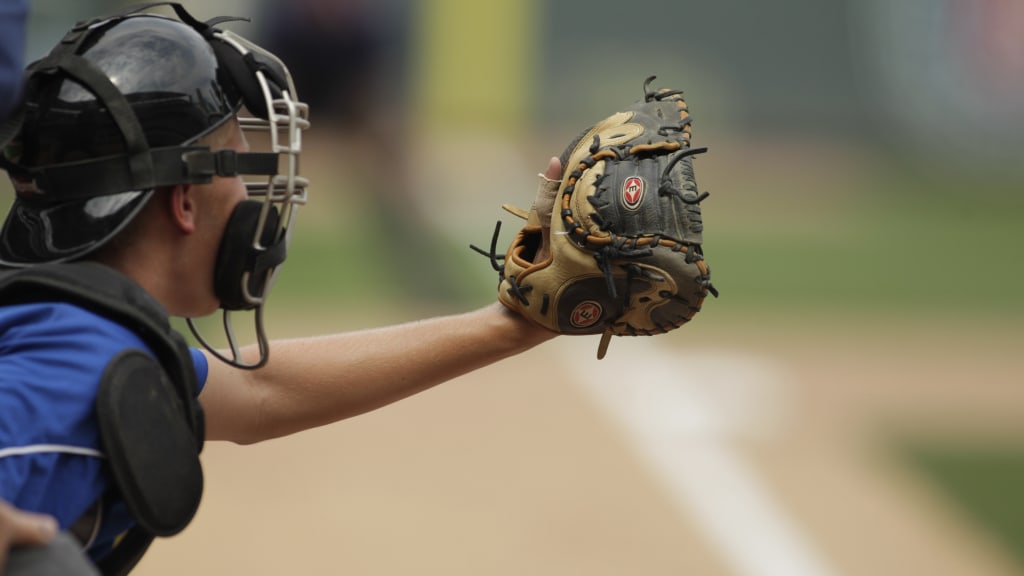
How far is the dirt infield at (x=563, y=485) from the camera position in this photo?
5.43m

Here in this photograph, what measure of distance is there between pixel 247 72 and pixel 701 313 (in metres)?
8.19

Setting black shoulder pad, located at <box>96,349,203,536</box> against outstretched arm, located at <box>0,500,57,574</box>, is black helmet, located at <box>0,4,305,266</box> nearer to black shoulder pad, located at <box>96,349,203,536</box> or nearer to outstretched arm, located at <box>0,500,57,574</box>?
black shoulder pad, located at <box>96,349,203,536</box>

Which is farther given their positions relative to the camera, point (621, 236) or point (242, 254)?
point (621, 236)

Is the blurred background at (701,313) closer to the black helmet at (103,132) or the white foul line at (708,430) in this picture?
the white foul line at (708,430)

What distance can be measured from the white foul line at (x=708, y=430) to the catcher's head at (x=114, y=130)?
3.63m

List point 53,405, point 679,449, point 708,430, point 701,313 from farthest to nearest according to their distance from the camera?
point 701,313, point 708,430, point 679,449, point 53,405

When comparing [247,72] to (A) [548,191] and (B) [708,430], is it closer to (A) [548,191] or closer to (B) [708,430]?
(A) [548,191]

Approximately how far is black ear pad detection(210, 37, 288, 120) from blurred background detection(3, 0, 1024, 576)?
332cm

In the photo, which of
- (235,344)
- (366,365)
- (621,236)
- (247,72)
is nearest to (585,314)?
(621,236)

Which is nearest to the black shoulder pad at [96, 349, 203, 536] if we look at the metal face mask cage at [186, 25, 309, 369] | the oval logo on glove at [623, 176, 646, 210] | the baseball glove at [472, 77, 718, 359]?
the metal face mask cage at [186, 25, 309, 369]

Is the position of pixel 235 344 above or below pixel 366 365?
above

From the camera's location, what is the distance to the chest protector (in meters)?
1.81

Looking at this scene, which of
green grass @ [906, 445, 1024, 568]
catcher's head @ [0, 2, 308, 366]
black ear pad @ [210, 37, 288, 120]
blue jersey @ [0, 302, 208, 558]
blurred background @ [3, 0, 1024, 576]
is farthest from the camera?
green grass @ [906, 445, 1024, 568]

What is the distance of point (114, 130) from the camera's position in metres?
2.02
